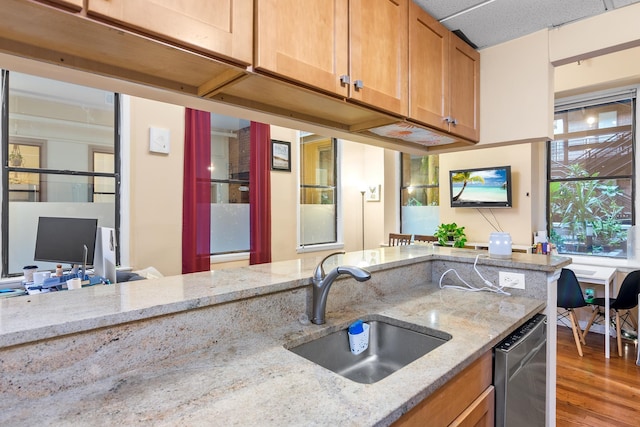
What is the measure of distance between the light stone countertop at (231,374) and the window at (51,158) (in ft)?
8.88

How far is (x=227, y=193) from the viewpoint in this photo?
429 centimetres

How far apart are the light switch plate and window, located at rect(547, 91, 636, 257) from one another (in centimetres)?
461

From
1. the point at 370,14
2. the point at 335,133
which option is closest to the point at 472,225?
the point at 335,133

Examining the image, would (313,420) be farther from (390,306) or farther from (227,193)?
(227,193)

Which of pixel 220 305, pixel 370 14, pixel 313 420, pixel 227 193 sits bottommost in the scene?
pixel 313 420

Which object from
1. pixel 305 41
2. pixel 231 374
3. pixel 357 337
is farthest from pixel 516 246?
pixel 231 374

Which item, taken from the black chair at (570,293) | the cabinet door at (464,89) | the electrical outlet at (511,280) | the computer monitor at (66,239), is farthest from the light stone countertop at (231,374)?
the black chair at (570,293)

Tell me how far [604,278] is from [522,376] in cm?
263

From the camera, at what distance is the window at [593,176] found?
3902 millimetres

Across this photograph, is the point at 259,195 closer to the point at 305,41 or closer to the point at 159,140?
the point at 159,140

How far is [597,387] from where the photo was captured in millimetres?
2615

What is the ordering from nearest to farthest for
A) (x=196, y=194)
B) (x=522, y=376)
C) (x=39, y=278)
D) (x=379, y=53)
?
(x=522, y=376)
(x=379, y=53)
(x=39, y=278)
(x=196, y=194)

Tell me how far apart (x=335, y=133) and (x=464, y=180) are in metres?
3.26

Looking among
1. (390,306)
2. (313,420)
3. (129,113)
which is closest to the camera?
(313,420)
